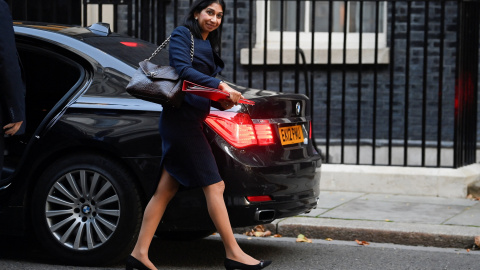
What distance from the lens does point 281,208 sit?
5758mm

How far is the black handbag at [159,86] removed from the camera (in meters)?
5.11

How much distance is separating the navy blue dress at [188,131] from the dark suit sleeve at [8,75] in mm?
923

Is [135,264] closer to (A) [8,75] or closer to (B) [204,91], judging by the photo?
(B) [204,91]

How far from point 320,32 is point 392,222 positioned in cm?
504

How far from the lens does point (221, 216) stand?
529cm

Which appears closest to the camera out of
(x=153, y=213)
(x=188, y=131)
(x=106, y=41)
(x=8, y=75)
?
(x=8, y=75)

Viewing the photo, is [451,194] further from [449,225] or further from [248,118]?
[248,118]

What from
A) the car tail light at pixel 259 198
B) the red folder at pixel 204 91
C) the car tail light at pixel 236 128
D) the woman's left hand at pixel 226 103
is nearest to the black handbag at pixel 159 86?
the red folder at pixel 204 91

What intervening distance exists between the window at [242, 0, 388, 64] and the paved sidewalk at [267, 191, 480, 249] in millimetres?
3259

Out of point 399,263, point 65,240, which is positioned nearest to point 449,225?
point 399,263

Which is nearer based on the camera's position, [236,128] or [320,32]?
[236,128]

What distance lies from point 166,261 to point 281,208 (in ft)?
3.15

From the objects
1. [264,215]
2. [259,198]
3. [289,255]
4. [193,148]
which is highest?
[193,148]

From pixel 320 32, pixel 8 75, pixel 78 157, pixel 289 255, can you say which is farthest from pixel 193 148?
pixel 320 32
